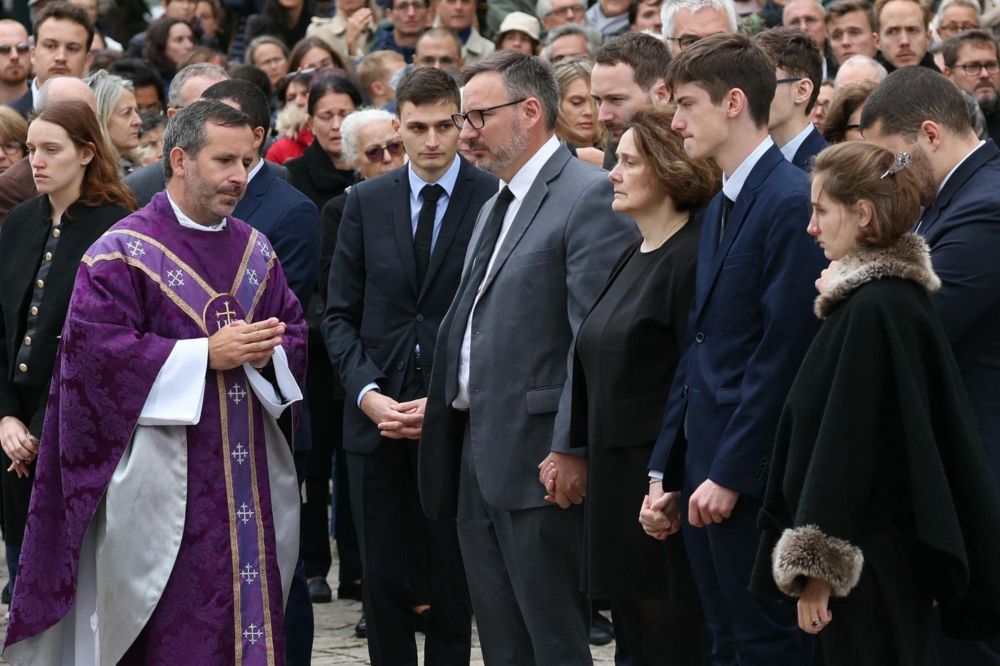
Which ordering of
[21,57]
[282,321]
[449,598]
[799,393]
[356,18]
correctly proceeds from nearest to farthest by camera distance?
[799,393] < [282,321] < [449,598] < [21,57] < [356,18]

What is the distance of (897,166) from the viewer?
430 centimetres

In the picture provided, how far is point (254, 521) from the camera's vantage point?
227 inches

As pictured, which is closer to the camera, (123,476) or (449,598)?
(123,476)

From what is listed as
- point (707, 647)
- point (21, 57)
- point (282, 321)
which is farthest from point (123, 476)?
point (21, 57)

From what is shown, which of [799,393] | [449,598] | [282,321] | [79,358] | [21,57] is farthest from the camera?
[21,57]

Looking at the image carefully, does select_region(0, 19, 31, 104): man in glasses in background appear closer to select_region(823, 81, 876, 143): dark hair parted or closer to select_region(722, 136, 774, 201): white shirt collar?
select_region(823, 81, 876, 143): dark hair parted

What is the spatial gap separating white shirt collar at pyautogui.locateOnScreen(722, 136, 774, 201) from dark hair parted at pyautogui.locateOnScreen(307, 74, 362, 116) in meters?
4.36

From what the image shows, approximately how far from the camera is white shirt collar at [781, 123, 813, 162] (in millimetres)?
5742

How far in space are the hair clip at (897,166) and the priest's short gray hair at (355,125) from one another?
391cm

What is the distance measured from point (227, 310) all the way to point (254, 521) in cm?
76

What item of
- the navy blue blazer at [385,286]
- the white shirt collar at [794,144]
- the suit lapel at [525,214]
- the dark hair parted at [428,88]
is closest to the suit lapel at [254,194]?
the navy blue blazer at [385,286]

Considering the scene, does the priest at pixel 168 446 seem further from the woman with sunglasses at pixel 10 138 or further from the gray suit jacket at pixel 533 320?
the woman with sunglasses at pixel 10 138

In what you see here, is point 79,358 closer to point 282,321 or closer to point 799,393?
point 282,321

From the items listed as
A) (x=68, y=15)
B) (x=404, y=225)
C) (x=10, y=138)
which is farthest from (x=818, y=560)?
(x=68, y=15)
